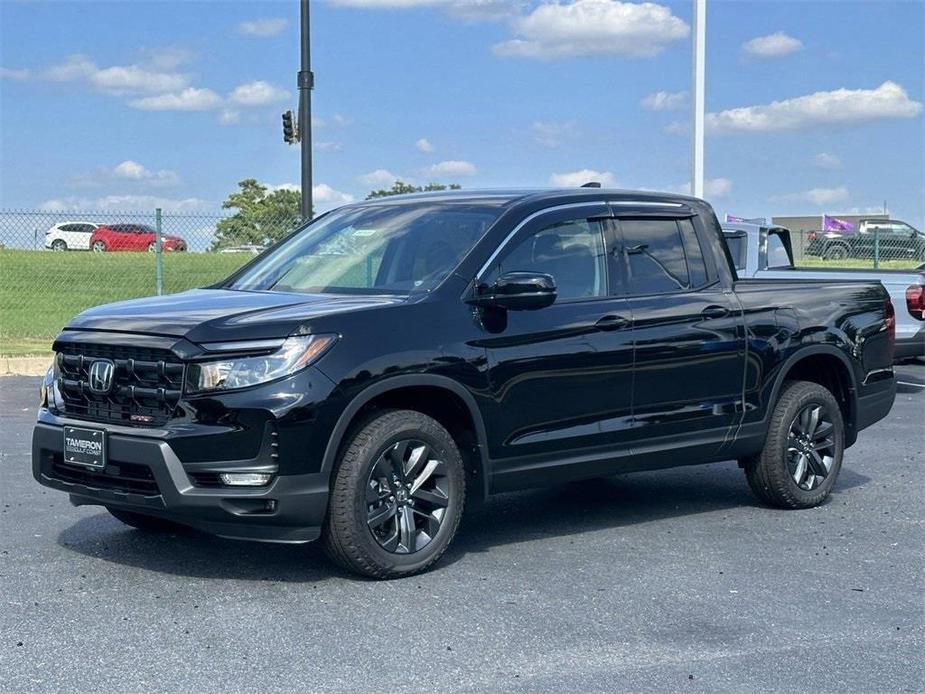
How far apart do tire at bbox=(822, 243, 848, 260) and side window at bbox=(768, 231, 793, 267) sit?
13.9 m

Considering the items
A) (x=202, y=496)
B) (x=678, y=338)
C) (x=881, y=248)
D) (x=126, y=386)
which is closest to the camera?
(x=202, y=496)

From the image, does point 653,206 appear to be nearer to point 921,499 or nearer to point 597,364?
point 597,364

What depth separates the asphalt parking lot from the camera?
15.4ft

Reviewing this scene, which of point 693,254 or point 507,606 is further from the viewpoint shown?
point 693,254

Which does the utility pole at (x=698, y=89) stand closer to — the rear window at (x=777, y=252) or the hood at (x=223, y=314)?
the rear window at (x=777, y=252)

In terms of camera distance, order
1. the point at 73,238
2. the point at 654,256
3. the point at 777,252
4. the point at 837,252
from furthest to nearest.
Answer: the point at 837,252 < the point at 73,238 < the point at 777,252 < the point at 654,256

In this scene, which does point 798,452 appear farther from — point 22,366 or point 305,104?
point 305,104

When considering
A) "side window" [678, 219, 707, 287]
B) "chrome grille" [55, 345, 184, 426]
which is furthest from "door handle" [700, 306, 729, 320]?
"chrome grille" [55, 345, 184, 426]

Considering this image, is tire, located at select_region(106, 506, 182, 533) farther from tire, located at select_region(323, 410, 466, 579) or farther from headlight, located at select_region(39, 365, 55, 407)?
tire, located at select_region(323, 410, 466, 579)

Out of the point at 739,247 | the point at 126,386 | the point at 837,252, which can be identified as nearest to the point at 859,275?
the point at 739,247

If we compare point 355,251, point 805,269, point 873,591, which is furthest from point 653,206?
point 805,269

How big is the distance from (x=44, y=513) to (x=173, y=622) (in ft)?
8.07

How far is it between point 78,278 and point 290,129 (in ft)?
28.0

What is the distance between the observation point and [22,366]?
49.9 ft
